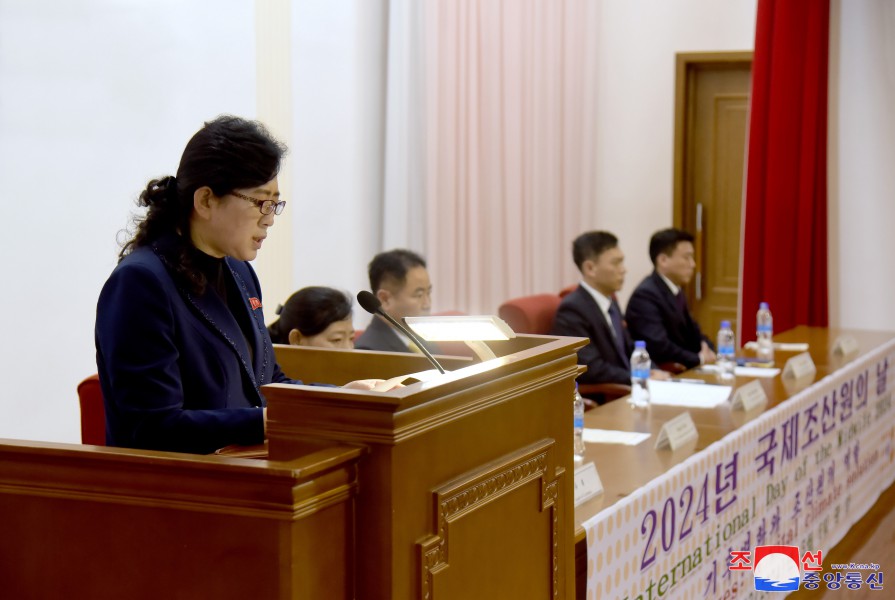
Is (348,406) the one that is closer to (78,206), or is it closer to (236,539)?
(236,539)

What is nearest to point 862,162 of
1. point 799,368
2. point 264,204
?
point 799,368

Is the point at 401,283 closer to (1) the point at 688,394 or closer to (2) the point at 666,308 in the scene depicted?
(1) the point at 688,394

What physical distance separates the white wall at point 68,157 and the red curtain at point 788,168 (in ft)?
10.9

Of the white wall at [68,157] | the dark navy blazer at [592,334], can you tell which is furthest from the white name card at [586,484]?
the white wall at [68,157]

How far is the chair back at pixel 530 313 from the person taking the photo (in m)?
4.26

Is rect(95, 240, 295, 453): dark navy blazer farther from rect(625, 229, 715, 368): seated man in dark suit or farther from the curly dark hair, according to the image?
rect(625, 229, 715, 368): seated man in dark suit

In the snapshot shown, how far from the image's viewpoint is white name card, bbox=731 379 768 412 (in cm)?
329

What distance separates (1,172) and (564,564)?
2524mm

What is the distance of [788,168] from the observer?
6055 mm

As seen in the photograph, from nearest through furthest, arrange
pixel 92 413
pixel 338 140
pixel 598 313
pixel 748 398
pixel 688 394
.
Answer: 1. pixel 92 413
2. pixel 748 398
3. pixel 688 394
4. pixel 598 313
5. pixel 338 140

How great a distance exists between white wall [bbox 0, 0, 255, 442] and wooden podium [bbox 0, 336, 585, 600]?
2.43m

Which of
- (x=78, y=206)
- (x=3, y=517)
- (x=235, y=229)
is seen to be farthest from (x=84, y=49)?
(x=3, y=517)

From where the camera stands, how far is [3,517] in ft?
4.23

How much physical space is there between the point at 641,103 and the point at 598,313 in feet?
8.33
